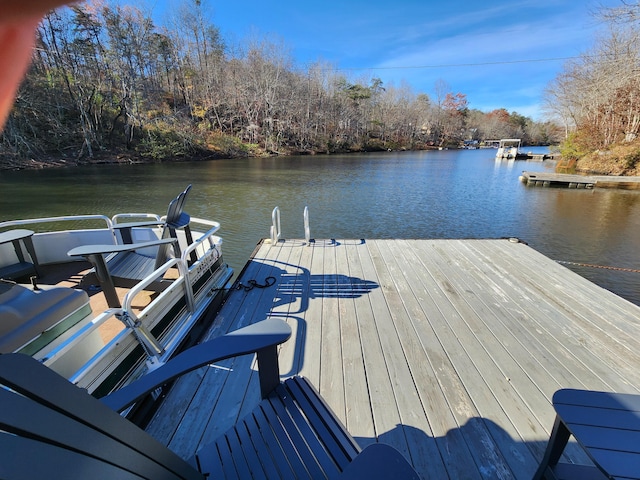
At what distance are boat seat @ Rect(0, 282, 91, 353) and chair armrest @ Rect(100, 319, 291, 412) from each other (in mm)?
708

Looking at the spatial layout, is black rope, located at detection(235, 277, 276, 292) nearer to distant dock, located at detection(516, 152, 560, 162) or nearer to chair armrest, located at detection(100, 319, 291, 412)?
chair armrest, located at detection(100, 319, 291, 412)

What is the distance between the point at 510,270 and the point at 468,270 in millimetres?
485

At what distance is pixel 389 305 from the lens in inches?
103

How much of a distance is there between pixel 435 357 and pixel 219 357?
155 cm

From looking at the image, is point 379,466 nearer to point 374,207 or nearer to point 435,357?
point 435,357

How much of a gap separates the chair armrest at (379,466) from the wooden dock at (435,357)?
0.84 m

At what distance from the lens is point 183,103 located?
98.1 feet

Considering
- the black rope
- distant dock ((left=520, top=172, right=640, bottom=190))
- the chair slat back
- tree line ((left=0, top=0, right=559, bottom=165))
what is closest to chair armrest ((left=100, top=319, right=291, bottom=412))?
the chair slat back

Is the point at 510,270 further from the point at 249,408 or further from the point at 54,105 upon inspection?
the point at 54,105

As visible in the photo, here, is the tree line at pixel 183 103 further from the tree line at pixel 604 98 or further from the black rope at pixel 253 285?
the tree line at pixel 604 98

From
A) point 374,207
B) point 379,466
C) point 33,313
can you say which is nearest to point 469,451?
point 379,466

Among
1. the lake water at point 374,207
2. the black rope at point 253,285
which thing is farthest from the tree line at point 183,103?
the black rope at point 253,285

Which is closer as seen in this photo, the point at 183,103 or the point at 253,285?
the point at 253,285

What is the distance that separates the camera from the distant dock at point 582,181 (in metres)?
13.2
